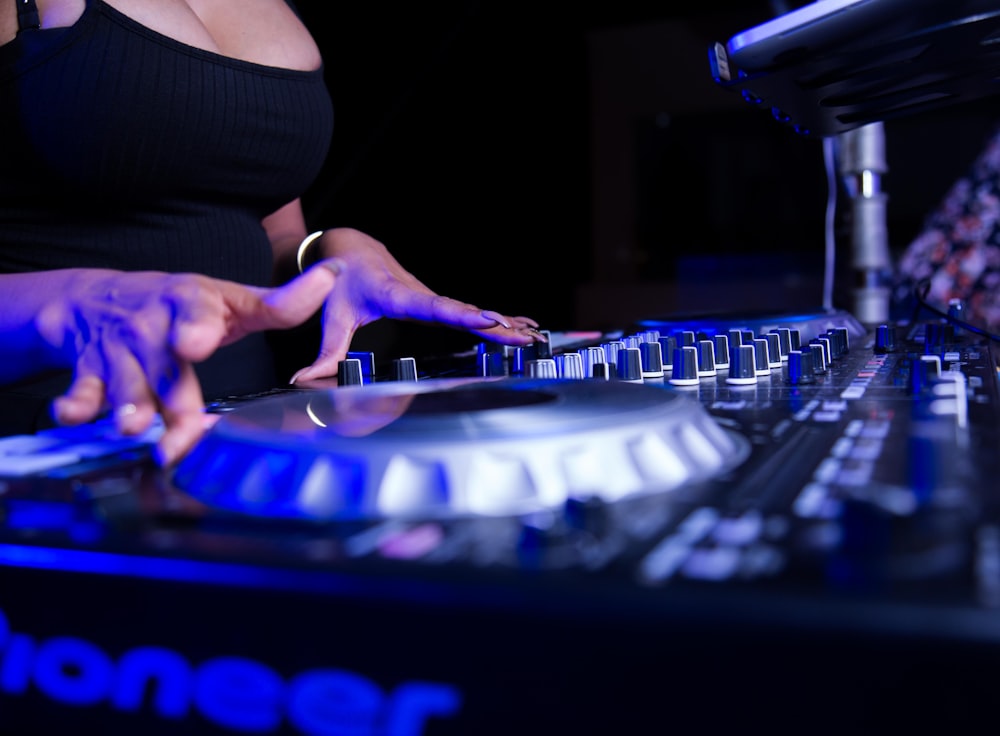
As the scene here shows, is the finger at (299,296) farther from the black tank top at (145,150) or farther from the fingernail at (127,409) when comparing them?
the black tank top at (145,150)

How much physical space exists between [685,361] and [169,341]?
1.30ft

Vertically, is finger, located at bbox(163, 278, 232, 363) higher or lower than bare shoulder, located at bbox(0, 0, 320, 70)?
lower

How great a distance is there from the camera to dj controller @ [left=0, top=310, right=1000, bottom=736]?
24 cm

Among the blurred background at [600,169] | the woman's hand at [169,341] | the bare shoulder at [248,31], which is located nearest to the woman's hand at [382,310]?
the bare shoulder at [248,31]

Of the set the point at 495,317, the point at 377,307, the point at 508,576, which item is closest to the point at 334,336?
the point at 377,307

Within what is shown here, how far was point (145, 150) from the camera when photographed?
905 millimetres

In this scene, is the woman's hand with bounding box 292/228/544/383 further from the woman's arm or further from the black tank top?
the black tank top

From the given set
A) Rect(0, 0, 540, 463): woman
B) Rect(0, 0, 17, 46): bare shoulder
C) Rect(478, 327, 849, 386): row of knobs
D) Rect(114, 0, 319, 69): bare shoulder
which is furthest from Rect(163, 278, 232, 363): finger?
Rect(114, 0, 319, 69): bare shoulder

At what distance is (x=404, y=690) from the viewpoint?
10.7 inches

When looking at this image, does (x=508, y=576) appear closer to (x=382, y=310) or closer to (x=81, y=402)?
(x=81, y=402)

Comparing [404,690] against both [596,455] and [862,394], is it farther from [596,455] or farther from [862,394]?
[862,394]

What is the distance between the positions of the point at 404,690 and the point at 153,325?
249mm

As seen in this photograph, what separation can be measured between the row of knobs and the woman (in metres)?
0.14

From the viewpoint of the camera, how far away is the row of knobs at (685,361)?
66cm
